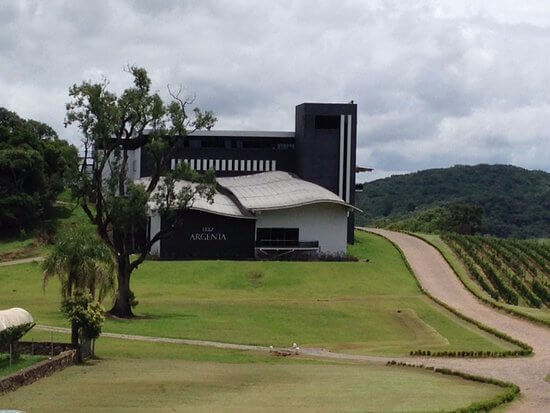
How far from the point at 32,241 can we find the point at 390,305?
36155 millimetres

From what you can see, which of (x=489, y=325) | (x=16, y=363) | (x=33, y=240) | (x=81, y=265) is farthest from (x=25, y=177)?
(x=16, y=363)

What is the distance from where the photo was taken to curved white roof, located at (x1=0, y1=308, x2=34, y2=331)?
116ft

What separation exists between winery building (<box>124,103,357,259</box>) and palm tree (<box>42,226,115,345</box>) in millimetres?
35504

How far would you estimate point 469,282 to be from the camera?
74.6 meters

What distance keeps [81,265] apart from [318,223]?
Result: 4336 centimetres

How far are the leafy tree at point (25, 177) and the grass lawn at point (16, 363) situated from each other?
44953 millimetres

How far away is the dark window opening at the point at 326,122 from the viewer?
303 feet

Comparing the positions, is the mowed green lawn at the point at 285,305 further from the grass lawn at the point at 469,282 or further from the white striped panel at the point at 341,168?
the white striped panel at the point at 341,168

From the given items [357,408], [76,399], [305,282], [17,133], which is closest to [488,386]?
[357,408]

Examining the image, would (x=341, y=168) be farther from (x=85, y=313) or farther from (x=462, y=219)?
(x=85, y=313)

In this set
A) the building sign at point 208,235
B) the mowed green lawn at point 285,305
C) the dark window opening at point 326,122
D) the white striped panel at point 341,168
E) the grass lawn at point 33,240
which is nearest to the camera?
the mowed green lawn at point 285,305

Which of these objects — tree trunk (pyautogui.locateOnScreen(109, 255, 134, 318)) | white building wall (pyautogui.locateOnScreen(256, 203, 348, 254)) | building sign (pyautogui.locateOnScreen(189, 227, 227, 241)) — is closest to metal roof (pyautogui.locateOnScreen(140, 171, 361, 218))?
white building wall (pyautogui.locateOnScreen(256, 203, 348, 254))

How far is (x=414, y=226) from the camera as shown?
130 meters

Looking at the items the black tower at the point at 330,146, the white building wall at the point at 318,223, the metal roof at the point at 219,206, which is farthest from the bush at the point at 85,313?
the black tower at the point at 330,146
